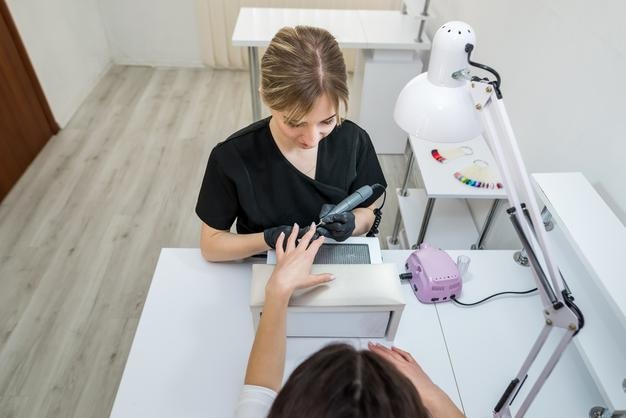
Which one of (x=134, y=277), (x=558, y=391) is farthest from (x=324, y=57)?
(x=134, y=277)

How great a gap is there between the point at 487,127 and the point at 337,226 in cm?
43

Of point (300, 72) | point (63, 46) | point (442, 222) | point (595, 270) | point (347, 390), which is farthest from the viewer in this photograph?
point (63, 46)

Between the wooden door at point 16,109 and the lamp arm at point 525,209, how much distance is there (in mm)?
2592

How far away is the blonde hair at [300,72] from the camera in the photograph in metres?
0.92

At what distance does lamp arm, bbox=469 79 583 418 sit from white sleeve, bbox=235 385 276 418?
0.49 m

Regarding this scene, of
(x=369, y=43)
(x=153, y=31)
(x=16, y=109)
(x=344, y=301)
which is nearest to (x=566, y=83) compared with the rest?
(x=344, y=301)

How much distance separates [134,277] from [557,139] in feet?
5.96

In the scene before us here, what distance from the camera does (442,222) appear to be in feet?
6.21

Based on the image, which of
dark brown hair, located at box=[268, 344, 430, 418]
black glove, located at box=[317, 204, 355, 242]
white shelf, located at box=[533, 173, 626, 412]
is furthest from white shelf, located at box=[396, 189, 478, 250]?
dark brown hair, located at box=[268, 344, 430, 418]

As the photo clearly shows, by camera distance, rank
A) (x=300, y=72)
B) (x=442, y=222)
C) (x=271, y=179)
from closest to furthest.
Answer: (x=300, y=72) < (x=271, y=179) < (x=442, y=222)

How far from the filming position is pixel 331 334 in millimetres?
998

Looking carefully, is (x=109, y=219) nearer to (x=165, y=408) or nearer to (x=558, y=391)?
(x=165, y=408)

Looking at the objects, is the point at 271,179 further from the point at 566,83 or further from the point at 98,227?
the point at 98,227

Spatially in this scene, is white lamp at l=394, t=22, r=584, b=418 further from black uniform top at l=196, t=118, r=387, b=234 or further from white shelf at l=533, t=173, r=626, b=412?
black uniform top at l=196, t=118, r=387, b=234
